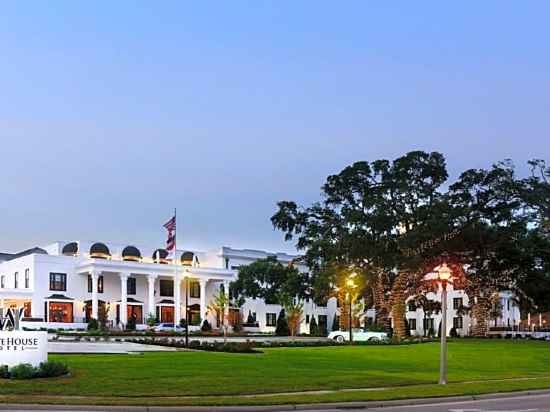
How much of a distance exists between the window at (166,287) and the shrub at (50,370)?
242 ft

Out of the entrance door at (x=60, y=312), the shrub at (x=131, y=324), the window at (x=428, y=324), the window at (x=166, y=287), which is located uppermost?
the window at (x=166, y=287)

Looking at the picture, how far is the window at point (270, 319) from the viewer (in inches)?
3986

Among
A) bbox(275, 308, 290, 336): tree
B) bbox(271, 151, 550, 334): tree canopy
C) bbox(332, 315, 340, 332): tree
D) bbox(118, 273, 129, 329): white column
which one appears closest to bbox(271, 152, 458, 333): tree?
bbox(271, 151, 550, 334): tree canopy

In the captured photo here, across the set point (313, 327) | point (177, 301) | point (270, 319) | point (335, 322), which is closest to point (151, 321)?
point (177, 301)

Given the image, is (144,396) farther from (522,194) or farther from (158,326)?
(158,326)

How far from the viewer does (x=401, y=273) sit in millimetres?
64062

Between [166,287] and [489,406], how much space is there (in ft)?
264

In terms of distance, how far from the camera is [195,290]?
325 feet

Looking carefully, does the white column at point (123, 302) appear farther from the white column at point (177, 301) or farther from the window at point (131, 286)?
the white column at point (177, 301)

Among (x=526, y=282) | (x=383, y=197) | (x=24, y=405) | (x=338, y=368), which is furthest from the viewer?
(x=526, y=282)

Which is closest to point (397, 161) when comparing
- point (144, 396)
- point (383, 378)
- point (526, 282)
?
point (526, 282)

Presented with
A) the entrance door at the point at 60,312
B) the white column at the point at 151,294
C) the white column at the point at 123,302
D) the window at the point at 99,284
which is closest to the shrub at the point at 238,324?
the white column at the point at 151,294

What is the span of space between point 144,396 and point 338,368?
11.8m

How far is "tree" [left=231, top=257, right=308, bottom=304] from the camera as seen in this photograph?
75625 millimetres
